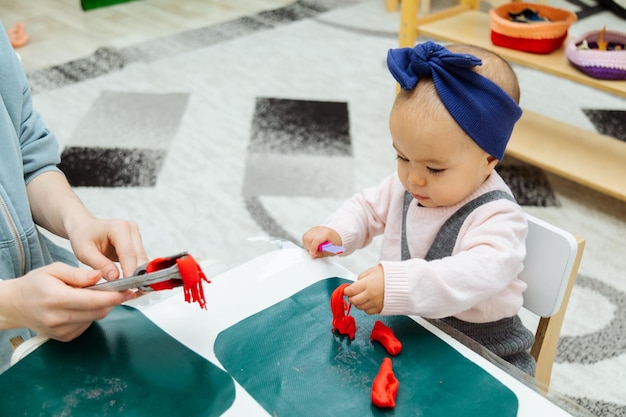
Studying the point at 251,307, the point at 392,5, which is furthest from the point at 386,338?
the point at 392,5

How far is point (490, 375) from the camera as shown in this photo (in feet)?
1.86

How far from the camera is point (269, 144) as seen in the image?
1933mm

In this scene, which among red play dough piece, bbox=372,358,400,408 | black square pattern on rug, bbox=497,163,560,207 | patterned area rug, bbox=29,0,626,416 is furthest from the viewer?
black square pattern on rug, bbox=497,163,560,207

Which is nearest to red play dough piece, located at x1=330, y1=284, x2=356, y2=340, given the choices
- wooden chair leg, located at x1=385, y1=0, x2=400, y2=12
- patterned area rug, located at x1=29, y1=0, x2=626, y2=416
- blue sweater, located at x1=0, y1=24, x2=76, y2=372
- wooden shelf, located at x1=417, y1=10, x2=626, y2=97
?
blue sweater, located at x1=0, y1=24, x2=76, y2=372

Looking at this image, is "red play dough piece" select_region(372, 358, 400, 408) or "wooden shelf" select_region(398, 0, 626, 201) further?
"wooden shelf" select_region(398, 0, 626, 201)

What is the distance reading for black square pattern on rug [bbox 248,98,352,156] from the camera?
6.28ft

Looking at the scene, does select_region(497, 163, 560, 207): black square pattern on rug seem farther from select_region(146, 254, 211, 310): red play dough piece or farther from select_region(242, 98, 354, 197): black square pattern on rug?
select_region(146, 254, 211, 310): red play dough piece

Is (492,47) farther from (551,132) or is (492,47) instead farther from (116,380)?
(116,380)

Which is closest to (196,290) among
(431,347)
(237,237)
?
(431,347)

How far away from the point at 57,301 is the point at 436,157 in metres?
0.44

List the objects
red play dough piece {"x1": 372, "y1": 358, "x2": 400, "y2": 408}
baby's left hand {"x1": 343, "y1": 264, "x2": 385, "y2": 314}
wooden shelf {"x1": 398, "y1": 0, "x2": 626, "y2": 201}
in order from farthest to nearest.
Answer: wooden shelf {"x1": 398, "y1": 0, "x2": 626, "y2": 201}, baby's left hand {"x1": 343, "y1": 264, "x2": 385, "y2": 314}, red play dough piece {"x1": 372, "y1": 358, "x2": 400, "y2": 408}

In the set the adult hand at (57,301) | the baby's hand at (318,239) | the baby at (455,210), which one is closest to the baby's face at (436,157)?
the baby at (455,210)

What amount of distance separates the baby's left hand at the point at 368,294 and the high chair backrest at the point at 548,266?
23cm

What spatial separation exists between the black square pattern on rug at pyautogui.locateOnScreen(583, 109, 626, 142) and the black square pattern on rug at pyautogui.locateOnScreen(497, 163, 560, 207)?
321 millimetres
